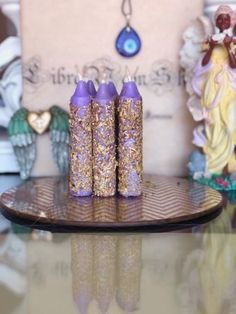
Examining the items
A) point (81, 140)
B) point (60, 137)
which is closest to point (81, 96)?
point (81, 140)

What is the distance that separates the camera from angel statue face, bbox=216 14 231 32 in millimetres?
893

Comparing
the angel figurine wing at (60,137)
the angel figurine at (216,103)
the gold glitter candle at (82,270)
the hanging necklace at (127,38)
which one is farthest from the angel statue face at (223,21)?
the gold glitter candle at (82,270)

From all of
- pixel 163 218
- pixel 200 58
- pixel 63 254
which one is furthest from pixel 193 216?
pixel 200 58

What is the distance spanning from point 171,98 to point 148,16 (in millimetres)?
140

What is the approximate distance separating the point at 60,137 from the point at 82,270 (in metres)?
0.42

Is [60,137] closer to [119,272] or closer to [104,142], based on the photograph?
[104,142]

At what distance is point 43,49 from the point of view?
1016 mm

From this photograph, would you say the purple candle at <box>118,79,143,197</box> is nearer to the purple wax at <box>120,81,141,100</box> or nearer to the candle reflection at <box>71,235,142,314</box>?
the purple wax at <box>120,81,141,100</box>

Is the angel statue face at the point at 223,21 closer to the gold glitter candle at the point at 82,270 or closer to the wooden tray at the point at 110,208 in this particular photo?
the wooden tray at the point at 110,208

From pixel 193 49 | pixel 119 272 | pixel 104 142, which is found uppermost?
pixel 193 49

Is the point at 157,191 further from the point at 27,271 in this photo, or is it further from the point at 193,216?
the point at 27,271

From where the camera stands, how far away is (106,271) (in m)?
0.62

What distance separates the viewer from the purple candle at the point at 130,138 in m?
0.80

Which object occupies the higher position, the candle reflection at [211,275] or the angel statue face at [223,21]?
the angel statue face at [223,21]
